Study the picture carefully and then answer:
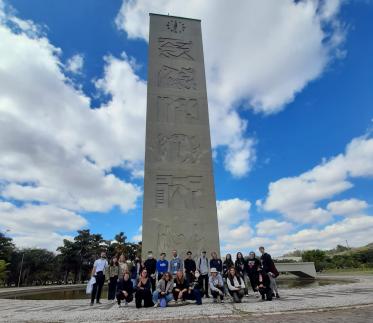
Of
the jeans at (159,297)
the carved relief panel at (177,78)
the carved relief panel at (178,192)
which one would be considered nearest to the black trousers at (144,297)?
the jeans at (159,297)

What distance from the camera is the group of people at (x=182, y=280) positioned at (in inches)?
297

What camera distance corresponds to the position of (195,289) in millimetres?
7566

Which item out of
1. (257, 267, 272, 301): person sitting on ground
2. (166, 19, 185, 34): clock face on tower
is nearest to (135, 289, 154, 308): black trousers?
(257, 267, 272, 301): person sitting on ground

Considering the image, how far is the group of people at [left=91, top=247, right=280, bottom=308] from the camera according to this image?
24.8 feet

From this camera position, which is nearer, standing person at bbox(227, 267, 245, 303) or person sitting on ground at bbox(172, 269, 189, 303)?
standing person at bbox(227, 267, 245, 303)

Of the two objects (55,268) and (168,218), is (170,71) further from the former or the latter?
(55,268)

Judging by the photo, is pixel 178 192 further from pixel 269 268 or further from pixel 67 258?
pixel 67 258

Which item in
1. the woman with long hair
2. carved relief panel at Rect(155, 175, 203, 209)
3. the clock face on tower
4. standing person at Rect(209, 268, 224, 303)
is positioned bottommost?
standing person at Rect(209, 268, 224, 303)

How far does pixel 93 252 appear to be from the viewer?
1613 inches

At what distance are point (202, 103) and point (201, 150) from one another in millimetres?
2763

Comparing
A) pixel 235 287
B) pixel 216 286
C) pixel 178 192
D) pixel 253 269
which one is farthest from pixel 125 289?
pixel 178 192

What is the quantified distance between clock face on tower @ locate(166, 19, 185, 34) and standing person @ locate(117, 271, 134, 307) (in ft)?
47.9

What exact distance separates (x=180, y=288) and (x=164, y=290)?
0.45 metres

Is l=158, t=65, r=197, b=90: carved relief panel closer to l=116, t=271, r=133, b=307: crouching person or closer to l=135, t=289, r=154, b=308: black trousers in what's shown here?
l=116, t=271, r=133, b=307: crouching person
